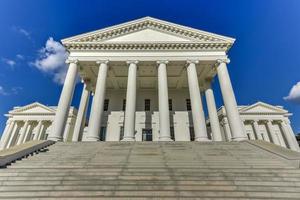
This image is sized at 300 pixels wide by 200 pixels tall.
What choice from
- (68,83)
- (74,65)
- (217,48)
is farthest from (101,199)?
(217,48)

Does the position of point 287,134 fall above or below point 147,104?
below

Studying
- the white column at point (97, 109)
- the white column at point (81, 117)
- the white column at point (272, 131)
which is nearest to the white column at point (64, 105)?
the white column at point (97, 109)

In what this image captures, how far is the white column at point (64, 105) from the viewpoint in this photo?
1623 centimetres

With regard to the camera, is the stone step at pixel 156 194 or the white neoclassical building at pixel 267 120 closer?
the stone step at pixel 156 194

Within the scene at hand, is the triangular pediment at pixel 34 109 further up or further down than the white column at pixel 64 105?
further up

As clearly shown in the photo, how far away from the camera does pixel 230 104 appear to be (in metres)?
17.9

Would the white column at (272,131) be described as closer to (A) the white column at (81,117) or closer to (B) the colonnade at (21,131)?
(A) the white column at (81,117)

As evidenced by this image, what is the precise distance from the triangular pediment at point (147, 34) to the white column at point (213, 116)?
261 inches

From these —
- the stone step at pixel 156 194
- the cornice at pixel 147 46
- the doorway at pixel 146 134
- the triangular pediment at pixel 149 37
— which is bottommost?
the stone step at pixel 156 194

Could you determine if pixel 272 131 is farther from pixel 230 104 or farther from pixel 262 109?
pixel 230 104

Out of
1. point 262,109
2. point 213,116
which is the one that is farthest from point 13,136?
point 262,109

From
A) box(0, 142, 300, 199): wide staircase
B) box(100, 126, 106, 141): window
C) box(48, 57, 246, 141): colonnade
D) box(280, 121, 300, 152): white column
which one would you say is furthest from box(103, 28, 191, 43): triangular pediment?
box(280, 121, 300, 152): white column

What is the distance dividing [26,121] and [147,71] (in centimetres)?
3019

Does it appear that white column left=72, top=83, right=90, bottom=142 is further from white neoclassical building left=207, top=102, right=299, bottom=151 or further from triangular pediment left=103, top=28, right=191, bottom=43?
white neoclassical building left=207, top=102, right=299, bottom=151
